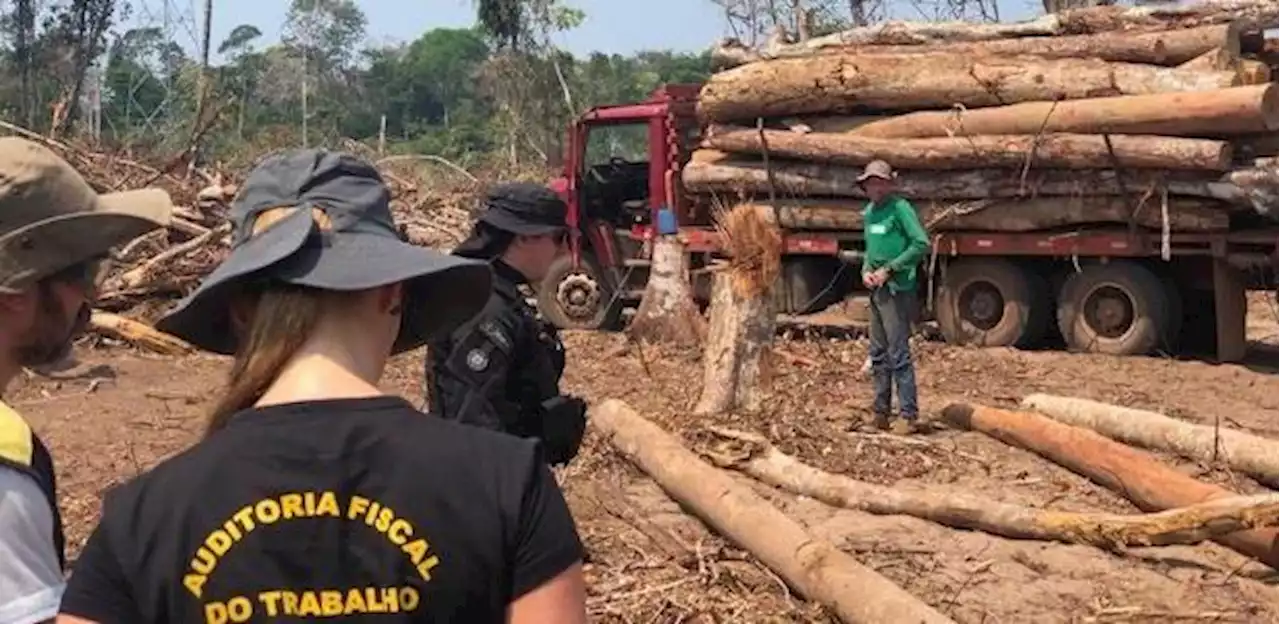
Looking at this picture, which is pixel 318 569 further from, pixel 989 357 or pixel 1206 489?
pixel 989 357

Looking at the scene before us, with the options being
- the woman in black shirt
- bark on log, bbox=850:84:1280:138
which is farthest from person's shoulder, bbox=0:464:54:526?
bark on log, bbox=850:84:1280:138

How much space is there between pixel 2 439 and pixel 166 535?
0.35m

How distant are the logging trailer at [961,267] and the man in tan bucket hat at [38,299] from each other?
1023 centimetres

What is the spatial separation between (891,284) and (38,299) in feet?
27.1

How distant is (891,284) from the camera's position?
10109mm

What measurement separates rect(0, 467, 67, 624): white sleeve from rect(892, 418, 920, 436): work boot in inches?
325

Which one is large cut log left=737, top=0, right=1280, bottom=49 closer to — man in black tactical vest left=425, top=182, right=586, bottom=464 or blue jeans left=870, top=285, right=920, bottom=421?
blue jeans left=870, top=285, right=920, bottom=421

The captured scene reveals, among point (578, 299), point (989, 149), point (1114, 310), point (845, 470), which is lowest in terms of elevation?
point (845, 470)

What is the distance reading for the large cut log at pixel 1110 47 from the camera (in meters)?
13.9

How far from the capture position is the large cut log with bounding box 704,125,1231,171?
44.0 feet

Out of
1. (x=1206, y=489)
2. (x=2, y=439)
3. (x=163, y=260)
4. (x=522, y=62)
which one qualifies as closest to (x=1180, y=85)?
(x=1206, y=489)

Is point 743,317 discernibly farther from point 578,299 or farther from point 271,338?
point 271,338

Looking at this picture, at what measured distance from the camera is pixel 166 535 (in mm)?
1863

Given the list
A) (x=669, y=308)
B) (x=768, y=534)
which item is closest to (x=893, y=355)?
(x=768, y=534)
